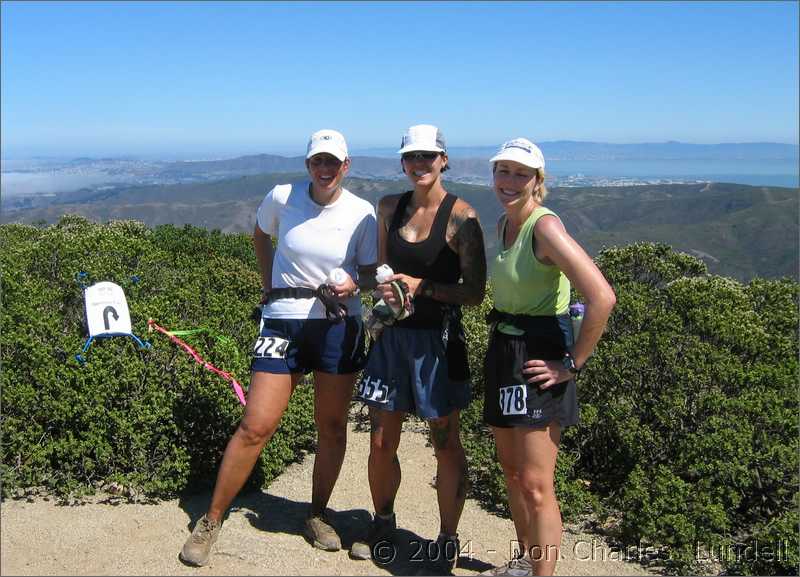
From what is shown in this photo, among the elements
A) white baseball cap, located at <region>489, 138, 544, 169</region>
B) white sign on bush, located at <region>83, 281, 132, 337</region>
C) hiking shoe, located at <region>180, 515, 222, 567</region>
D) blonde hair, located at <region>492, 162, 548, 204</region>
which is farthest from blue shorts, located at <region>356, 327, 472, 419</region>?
white sign on bush, located at <region>83, 281, 132, 337</region>

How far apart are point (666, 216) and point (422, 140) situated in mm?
39740

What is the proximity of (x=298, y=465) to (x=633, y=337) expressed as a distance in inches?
111

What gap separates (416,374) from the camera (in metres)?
3.24

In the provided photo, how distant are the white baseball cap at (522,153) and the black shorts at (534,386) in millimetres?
663

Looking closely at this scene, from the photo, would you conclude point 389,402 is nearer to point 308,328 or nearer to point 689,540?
point 308,328

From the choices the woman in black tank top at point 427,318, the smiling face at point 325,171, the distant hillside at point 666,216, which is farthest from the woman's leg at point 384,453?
the distant hillside at point 666,216

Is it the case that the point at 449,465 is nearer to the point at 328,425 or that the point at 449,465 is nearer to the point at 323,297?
the point at 328,425

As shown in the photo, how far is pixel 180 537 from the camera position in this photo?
3.66m

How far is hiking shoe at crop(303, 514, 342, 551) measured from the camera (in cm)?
366

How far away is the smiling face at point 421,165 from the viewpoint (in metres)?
3.12

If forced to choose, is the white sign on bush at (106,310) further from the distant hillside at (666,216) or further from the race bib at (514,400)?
the distant hillside at (666,216)

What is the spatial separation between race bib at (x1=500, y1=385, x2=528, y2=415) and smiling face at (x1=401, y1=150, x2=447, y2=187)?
100 cm

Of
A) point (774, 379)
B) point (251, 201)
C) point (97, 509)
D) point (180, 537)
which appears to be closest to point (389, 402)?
point (180, 537)

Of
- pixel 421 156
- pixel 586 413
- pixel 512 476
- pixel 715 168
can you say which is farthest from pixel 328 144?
pixel 715 168
